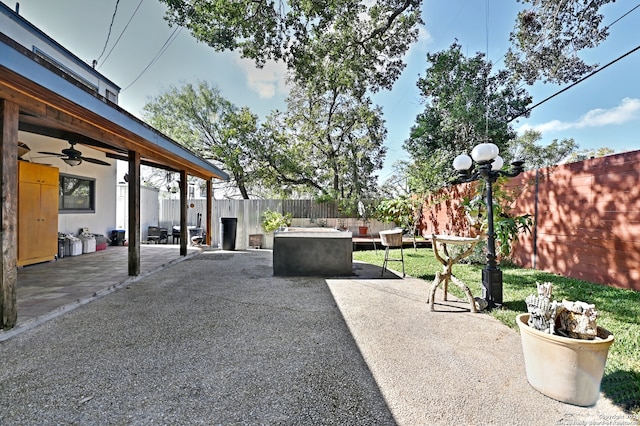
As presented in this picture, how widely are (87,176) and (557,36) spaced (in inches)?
459

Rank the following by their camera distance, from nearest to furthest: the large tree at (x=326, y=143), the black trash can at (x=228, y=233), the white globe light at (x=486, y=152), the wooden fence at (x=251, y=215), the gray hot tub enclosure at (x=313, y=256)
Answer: the white globe light at (x=486, y=152), the gray hot tub enclosure at (x=313, y=256), the black trash can at (x=228, y=233), the wooden fence at (x=251, y=215), the large tree at (x=326, y=143)

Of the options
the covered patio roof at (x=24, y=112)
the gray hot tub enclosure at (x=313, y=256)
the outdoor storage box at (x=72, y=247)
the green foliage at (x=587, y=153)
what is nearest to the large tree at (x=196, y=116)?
the outdoor storage box at (x=72, y=247)

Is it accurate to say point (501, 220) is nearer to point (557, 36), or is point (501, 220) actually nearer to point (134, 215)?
point (557, 36)

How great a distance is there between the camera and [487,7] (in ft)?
23.2

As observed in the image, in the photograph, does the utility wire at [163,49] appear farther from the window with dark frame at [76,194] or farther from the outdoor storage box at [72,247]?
the outdoor storage box at [72,247]

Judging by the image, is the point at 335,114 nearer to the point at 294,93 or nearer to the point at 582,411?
the point at 294,93

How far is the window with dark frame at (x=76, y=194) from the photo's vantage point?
687 cm

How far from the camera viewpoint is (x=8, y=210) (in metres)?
2.65

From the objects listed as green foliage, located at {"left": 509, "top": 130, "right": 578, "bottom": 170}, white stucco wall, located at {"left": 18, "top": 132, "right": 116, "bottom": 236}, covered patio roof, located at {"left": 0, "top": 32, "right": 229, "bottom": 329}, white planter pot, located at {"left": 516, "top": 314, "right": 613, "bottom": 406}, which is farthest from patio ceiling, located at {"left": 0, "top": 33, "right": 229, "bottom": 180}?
green foliage, located at {"left": 509, "top": 130, "right": 578, "bottom": 170}

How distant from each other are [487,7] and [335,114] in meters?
6.17

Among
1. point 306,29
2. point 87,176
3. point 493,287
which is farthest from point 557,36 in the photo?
point 87,176

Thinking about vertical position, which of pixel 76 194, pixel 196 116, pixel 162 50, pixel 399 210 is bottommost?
pixel 399 210

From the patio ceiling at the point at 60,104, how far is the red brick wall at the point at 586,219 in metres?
6.39

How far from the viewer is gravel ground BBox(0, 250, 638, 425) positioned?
1640 mm
